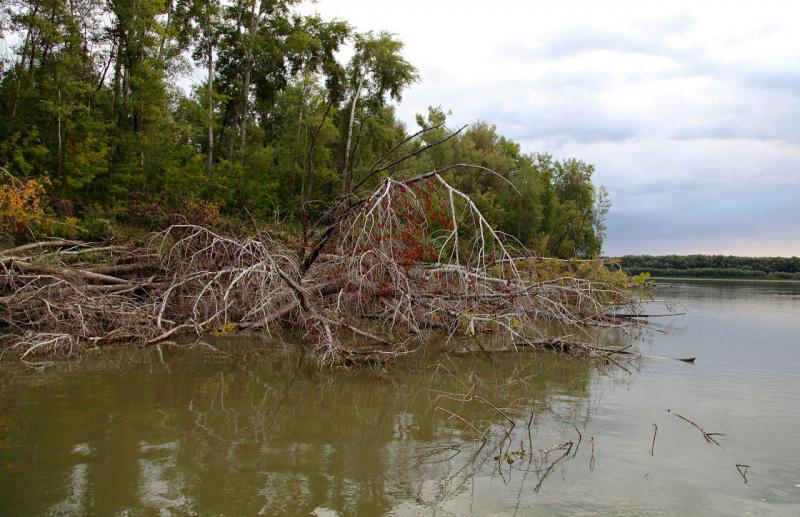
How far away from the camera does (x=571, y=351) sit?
8469 millimetres

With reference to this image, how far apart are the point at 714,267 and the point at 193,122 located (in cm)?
4520

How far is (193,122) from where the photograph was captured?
21.2 m

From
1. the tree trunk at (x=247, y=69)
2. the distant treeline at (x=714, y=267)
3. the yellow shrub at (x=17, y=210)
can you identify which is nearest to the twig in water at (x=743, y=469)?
the yellow shrub at (x=17, y=210)

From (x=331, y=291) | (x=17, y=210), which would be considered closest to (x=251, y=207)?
(x=17, y=210)

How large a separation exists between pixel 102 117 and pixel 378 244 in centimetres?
1429

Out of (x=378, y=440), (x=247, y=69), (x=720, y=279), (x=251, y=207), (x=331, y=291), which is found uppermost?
(x=247, y=69)

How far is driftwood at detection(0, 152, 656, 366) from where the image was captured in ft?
23.4

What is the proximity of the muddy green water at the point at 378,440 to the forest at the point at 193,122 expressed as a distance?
10.4 feet

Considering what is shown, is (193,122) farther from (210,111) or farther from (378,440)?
(378,440)

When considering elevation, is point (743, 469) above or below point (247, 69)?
below

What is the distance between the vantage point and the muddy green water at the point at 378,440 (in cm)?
338

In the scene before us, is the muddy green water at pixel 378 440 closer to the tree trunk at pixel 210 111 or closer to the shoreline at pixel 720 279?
the tree trunk at pixel 210 111

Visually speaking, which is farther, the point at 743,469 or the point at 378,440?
the point at 378,440

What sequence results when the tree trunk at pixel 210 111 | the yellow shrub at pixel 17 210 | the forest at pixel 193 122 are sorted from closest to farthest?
the yellow shrub at pixel 17 210 → the forest at pixel 193 122 → the tree trunk at pixel 210 111
